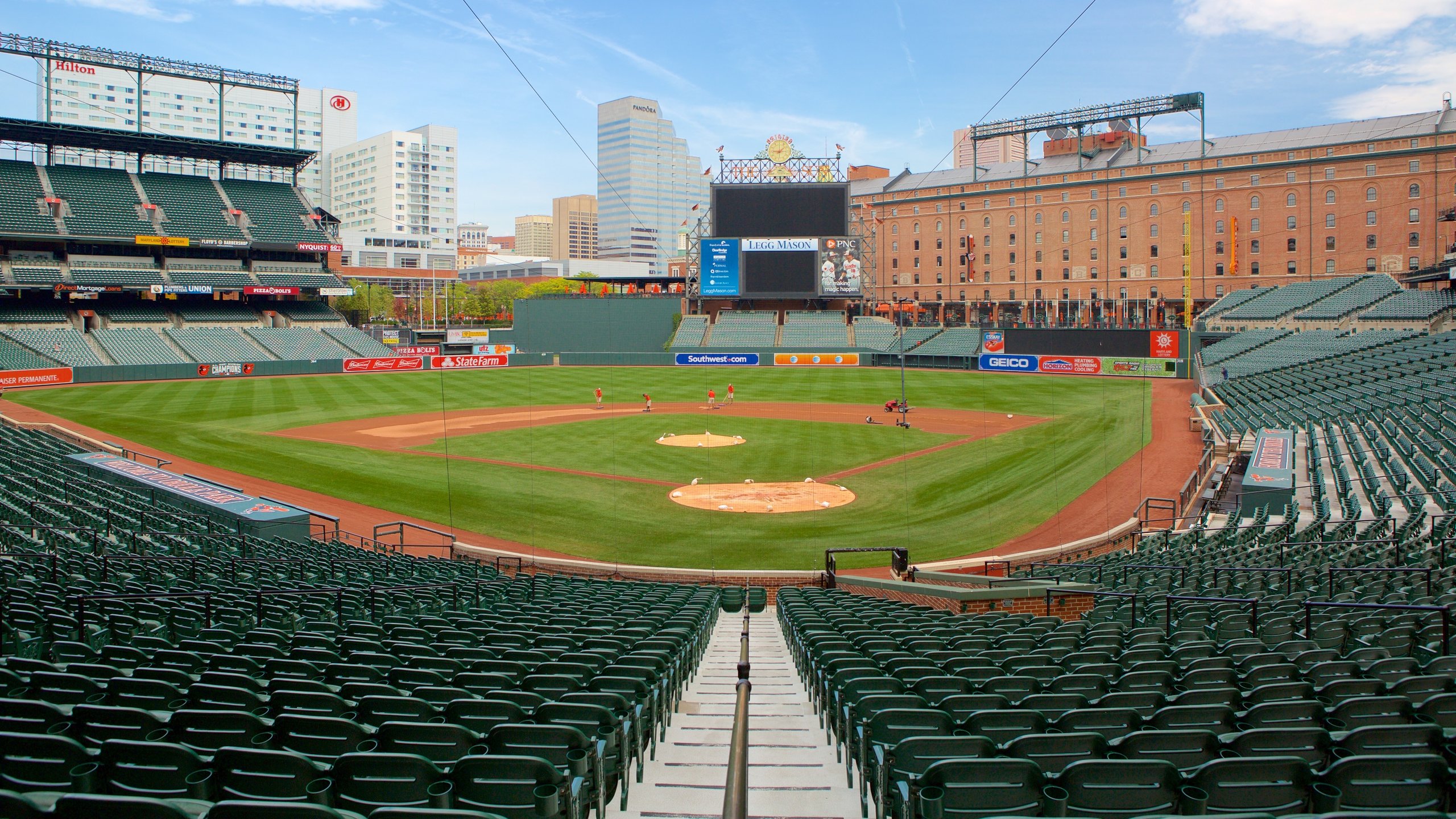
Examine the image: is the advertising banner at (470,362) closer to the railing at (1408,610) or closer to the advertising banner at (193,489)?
the advertising banner at (193,489)

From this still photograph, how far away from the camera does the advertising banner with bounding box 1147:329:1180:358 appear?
67.2m

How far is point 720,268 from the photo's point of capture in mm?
84000

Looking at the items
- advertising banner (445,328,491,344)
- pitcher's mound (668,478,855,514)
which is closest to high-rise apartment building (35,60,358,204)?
advertising banner (445,328,491,344)

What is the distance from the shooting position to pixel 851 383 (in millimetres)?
63531

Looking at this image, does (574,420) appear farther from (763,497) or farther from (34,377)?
(34,377)

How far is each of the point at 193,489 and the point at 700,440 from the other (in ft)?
65.0

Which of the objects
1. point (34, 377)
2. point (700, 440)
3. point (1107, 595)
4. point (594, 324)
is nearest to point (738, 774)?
point (1107, 595)

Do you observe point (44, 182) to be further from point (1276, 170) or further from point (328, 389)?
point (1276, 170)

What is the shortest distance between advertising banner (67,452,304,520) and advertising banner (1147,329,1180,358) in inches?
2541

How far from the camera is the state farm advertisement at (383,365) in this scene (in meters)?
74.7

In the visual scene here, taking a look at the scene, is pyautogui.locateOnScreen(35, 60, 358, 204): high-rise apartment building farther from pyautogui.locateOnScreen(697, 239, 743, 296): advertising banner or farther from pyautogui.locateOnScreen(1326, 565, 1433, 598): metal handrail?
pyautogui.locateOnScreen(1326, 565, 1433, 598): metal handrail

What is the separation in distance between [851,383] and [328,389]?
36378 millimetres

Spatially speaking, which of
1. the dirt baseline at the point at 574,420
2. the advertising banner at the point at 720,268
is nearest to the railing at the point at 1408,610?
the dirt baseline at the point at 574,420

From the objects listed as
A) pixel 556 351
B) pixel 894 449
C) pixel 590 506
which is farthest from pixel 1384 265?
pixel 590 506
